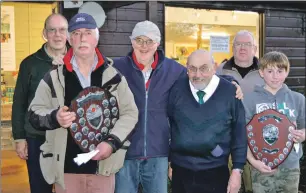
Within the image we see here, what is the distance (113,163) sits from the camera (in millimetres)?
2771

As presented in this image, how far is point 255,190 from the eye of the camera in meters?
3.26

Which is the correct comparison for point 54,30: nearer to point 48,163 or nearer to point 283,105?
point 48,163

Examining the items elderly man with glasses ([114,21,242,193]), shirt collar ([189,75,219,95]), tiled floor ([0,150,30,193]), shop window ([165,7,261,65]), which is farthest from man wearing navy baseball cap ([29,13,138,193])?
shop window ([165,7,261,65])

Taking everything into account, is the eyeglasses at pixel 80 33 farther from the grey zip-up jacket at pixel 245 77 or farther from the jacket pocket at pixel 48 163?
the grey zip-up jacket at pixel 245 77

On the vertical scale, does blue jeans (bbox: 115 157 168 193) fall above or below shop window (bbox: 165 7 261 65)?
below

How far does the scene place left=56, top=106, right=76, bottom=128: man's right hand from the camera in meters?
2.53

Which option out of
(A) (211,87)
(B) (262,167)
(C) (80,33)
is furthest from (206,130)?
(C) (80,33)

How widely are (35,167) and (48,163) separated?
78cm

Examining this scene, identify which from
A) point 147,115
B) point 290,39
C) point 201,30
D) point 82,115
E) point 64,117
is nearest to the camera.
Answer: point 64,117

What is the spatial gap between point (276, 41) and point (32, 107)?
6.14 metres

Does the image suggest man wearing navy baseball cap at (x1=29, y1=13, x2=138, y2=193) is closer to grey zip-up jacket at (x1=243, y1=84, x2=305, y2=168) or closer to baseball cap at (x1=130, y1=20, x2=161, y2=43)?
baseball cap at (x1=130, y1=20, x2=161, y2=43)

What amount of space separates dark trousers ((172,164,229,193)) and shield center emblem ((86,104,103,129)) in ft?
2.27

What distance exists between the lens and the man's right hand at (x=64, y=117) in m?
2.53

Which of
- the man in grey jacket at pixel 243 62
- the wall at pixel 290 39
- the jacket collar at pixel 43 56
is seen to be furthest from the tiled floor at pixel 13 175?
the wall at pixel 290 39
